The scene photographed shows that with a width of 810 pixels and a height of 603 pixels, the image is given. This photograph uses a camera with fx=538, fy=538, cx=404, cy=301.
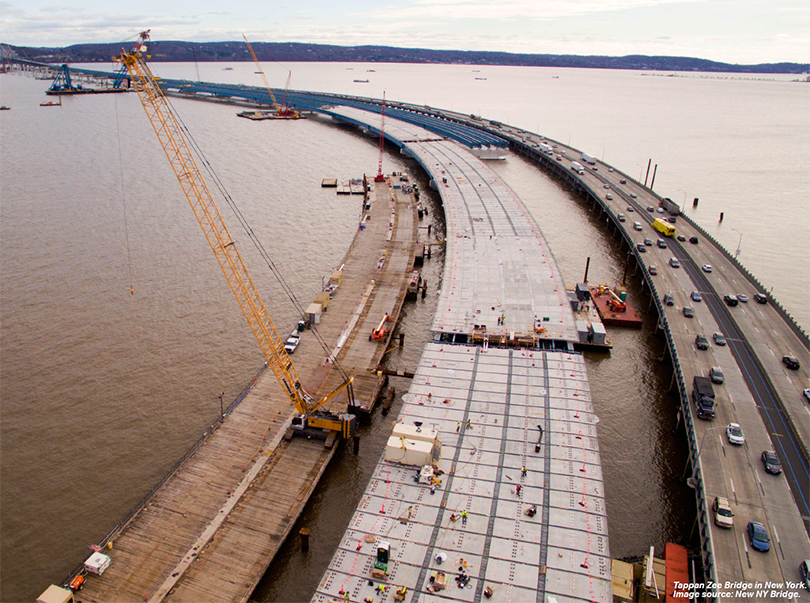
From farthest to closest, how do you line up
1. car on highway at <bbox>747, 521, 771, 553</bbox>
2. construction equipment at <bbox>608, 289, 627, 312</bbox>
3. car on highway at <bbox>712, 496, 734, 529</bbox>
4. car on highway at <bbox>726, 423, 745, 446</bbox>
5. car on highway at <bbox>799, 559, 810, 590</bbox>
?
1. construction equipment at <bbox>608, 289, 627, 312</bbox>
2. car on highway at <bbox>726, 423, 745, 446</bbox>
3. car on highway at <bbox>712, 496, 734, 529</bbox>
4. car on highway at <bbox>747, 521, 771, 553</bbox>
5. car on highway at <bbox>799, 559, 810, 590</bbox>

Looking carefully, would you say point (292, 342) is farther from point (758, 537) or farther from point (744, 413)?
point (758, 537)

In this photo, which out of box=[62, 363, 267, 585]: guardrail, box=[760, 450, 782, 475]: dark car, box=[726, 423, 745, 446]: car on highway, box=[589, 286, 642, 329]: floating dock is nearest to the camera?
box=[62, 363, 267, 585]: guardrail

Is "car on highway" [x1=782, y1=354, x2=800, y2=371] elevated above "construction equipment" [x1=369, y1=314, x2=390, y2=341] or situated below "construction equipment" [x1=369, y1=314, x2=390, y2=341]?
above

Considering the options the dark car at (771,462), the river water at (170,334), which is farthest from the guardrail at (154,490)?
the dark car at (771,462)

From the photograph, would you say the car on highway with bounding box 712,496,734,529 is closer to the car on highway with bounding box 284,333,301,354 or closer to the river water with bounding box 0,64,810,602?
the river water with bounding box 0,64,810,602

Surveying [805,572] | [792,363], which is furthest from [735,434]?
[792,363]

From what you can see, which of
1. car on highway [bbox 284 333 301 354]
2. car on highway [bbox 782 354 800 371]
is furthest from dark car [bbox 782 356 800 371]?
car on highway [bbox 284 333 301 354]
